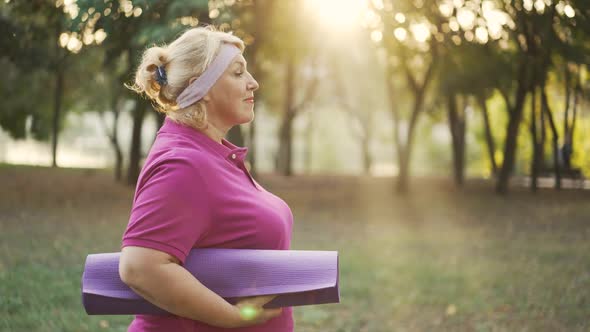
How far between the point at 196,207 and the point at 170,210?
9 centimetres

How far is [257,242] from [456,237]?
1084 centimetres

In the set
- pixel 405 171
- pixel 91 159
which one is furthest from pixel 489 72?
pixel 91 159

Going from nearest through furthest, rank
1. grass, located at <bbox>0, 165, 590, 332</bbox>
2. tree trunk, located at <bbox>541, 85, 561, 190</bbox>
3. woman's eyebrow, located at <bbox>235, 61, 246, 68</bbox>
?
woman's eyebrow, located at <bbox>235, 61, 246, 68</bbox>, grass, located at <bbox>0, 165, 590, 332</bbox>, tree trunk, located at <bbox>541, 85, 561, 190</bbox>

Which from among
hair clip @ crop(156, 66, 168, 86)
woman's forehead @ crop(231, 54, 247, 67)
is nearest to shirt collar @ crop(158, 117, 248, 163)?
hair clip @ crop(156, 66, 168, 86)

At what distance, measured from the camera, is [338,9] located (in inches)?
652

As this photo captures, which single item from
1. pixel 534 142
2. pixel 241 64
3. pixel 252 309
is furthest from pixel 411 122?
pixel 252 309

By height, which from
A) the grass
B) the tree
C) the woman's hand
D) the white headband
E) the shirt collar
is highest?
the tree

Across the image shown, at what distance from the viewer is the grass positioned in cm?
692

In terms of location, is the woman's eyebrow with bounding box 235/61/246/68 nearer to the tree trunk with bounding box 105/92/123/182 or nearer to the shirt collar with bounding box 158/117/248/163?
the shirt collar with bounding box 158/117/248/163

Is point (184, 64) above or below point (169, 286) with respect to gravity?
above

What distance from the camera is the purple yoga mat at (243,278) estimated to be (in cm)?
204

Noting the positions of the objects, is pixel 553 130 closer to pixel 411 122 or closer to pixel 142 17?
pixel 411 122

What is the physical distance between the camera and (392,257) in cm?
1030

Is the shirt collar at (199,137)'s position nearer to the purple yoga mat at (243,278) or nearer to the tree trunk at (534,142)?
the purple yoga mat at (243,278)
